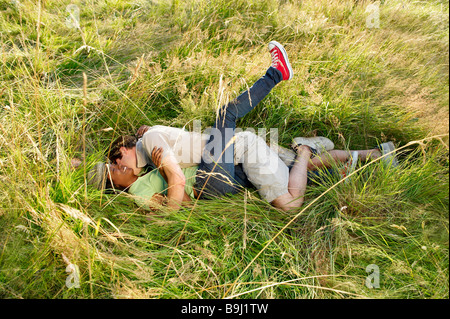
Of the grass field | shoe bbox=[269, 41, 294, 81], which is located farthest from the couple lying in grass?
the grass field

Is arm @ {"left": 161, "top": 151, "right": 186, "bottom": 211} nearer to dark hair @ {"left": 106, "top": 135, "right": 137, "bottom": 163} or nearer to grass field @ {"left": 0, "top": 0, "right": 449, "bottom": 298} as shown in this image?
grass field @ {"left": 0, "top": 0, "right": 449, "bottom": 298}

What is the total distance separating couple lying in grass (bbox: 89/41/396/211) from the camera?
218cm

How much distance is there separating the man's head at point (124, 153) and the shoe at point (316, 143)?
1.25 m

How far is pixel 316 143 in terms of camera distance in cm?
251

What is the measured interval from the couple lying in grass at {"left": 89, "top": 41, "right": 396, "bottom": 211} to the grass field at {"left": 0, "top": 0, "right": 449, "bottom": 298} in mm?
109

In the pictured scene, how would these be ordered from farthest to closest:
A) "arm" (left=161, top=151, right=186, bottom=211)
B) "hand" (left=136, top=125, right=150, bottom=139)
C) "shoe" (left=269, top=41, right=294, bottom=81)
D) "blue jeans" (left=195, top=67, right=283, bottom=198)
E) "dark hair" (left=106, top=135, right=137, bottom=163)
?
"hand" (left=136, top=125, right=150, bottom=139) < "shoe" (left=269, top=41, right=294, bottom=81) < "dark hair" (left=106, top=135, right=137, bottom=163) < "blue jeans" (left=195, top=67, right=283, bottom=198) < "arm" (left=161, top=151, right=186, bottom=211)

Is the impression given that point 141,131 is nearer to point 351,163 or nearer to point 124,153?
point 124,153

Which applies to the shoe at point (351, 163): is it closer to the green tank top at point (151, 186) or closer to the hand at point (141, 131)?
the green tank top at point (151, 186)

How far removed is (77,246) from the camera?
169cm

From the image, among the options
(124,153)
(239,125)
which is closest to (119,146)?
(124,153)

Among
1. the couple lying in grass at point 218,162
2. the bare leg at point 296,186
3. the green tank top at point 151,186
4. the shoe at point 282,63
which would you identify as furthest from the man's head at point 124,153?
the shoe at point 282,63

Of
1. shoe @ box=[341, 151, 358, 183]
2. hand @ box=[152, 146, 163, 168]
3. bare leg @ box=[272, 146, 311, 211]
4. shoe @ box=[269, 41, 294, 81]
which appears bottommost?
bare leg @ box=[272, 146, 311, 211]

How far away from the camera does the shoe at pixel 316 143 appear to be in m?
2.48
